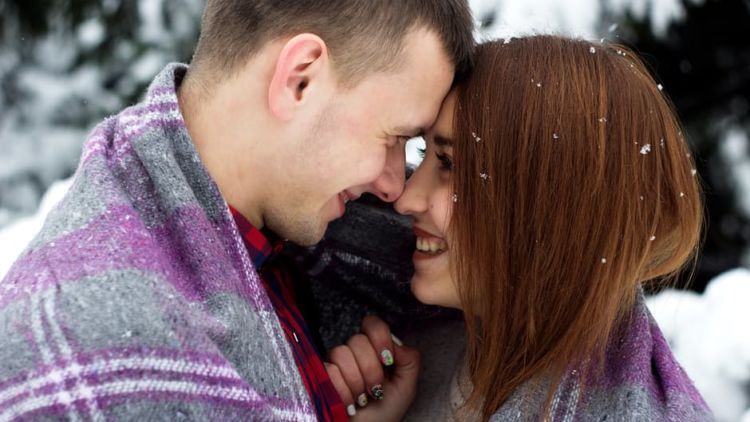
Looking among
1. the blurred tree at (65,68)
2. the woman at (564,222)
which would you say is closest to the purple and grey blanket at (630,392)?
the woman at (564,222)

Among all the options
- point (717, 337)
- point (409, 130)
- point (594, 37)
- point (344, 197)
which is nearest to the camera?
point (409, 130)

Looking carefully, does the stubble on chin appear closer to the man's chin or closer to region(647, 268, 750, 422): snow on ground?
the man's chin

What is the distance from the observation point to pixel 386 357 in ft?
6.24

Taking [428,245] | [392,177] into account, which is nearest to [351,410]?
[428,245]

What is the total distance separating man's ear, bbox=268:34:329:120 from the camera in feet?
5.14

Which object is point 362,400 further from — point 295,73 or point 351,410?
point 295,73

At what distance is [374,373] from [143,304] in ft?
2.37

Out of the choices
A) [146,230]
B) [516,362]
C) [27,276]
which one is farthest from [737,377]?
[27,276]

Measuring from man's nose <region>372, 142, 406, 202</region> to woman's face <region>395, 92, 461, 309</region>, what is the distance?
21 millimetres

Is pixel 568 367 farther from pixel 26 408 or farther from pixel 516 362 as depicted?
pixel 26 408

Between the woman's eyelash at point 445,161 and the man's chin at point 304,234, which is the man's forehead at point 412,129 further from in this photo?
the man's chin at point 304,234

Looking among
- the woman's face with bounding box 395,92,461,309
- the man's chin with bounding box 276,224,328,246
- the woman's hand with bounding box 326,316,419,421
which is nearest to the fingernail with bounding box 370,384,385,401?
the woman's hand with bounding box 326,316,419,421

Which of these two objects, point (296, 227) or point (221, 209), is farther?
point (296, 227)

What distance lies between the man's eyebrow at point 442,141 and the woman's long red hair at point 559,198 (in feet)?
0.15
